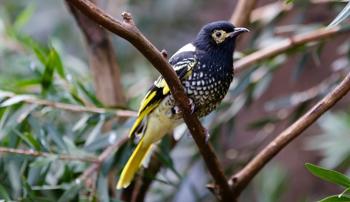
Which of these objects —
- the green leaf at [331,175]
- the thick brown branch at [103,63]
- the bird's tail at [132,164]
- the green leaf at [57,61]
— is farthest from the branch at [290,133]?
the thick brown branch at [103,63]

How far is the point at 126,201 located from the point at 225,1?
8.92 feet

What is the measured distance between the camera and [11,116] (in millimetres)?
2793

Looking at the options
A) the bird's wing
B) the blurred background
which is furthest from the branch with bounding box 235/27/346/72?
the bird's wing

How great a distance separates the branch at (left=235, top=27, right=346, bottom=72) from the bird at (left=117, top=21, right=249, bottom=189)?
0.48 metres

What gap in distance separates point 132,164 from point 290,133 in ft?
2.15

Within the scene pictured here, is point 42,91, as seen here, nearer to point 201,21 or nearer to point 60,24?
point 60,24

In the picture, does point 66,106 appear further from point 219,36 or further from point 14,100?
point 219,36

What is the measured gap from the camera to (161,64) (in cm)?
198

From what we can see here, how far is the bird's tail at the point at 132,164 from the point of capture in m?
2.67

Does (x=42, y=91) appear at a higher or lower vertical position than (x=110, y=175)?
higher

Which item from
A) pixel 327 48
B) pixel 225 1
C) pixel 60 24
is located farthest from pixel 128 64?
pixel 327 48

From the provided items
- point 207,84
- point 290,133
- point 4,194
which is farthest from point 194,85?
point 4,194

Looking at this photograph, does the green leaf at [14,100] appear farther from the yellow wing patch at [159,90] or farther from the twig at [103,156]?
the yellow wing patch at [159,90]

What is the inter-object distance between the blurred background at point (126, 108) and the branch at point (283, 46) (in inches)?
1.7
